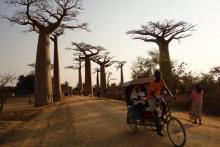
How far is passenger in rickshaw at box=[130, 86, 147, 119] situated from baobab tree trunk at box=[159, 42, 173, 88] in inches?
718

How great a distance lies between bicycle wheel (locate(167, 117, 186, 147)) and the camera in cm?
638

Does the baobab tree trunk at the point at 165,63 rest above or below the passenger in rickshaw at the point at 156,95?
above

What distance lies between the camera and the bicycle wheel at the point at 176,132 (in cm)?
638

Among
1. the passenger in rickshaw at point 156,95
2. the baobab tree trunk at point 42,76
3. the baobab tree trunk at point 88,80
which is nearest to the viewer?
the passenger in rickshaw at point 156,95

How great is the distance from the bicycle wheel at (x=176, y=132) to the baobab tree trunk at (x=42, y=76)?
54.5 feet

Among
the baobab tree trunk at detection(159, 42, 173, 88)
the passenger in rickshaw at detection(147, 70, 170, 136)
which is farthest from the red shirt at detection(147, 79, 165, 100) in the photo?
the baobab tree trunk at detection(159, 42, 173, 88)

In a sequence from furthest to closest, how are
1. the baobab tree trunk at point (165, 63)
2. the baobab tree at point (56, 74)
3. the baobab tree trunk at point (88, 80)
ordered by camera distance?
the baobab tree trunk at point (88, 80) → the baobab tree at point (56, 74) → the baobab tree trunk at point (165, 63)

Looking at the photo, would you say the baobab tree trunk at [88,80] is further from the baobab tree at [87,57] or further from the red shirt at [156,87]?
the red shirt at [156,87]

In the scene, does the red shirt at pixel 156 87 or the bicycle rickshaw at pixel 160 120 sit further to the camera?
the red shirt at pixel 156 87

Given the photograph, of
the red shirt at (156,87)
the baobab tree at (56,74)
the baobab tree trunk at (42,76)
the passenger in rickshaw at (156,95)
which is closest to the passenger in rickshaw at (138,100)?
the passenger in rickshaw at (156,95)

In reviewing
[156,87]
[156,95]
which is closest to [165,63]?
[156,87]

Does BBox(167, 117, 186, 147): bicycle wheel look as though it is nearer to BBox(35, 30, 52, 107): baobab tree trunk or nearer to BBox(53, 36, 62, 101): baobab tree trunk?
BBox(35, 30, 52, 107): baobab tree trunk

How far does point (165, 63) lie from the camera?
2875 cm

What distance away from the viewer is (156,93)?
736 centimetres
